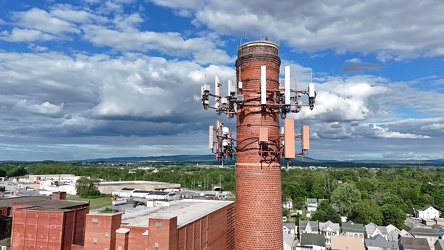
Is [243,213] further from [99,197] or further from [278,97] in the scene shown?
[99,197]

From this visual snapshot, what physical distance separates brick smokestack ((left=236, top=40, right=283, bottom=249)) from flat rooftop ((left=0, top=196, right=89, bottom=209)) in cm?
1768

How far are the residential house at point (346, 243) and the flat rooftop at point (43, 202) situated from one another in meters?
48.8

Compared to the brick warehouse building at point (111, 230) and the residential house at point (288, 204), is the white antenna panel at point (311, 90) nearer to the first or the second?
the brick warehouse building at point (111, 230)

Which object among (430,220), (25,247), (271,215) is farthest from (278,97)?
(430,220)

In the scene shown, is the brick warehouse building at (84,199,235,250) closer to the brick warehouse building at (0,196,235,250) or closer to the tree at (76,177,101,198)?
the brick warehouse building at (0,196,235,250)

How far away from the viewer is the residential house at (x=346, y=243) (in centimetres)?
6012

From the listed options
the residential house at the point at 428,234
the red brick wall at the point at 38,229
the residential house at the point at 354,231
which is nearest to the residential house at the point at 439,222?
the residential house at the point at 428,234

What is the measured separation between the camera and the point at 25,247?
75.0ft

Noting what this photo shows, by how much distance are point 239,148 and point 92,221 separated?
10575mm

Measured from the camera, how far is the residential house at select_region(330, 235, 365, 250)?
197ft

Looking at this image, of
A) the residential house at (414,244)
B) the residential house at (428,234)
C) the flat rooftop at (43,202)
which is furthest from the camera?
the residential house at (428,234)

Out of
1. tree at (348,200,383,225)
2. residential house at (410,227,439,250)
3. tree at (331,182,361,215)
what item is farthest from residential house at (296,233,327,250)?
tree at (331,182,361,215)

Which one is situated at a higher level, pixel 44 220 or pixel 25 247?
pixel 44 220

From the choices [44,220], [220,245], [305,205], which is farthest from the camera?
[305,205]
